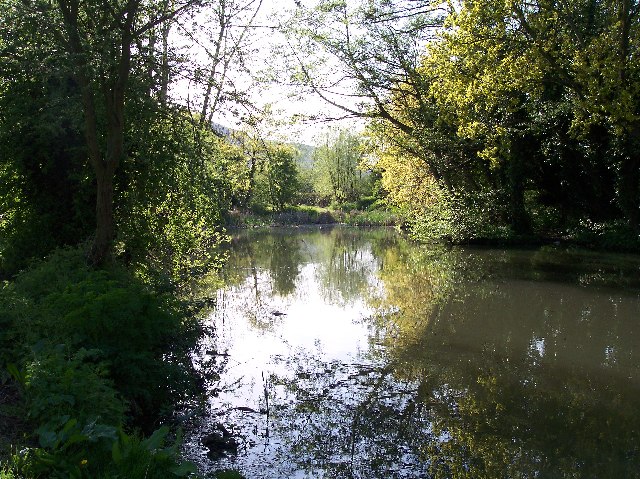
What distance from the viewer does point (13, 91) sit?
31.8 feet

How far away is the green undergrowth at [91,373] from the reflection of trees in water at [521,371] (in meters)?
2.64

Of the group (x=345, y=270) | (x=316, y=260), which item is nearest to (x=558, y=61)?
(x=345, y=270)

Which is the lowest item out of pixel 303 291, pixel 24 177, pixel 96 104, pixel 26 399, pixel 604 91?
pixel 303 291

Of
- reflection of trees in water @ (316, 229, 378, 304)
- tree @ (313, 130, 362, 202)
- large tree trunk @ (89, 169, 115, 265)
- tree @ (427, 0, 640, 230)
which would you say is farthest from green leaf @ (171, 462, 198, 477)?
tree @ (313, 130, 362, 202)

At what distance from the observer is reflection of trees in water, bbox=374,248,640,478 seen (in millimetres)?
5176

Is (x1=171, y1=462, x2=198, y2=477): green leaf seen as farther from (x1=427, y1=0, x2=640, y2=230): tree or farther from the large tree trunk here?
(x1=427, y1=0, x2=640, y2=230): tree

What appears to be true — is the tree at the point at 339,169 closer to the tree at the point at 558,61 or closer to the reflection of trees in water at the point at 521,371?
the tree at the point at 558,61

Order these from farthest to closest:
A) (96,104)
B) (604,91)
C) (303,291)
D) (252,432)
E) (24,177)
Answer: (303,291) → (604,91) → (24,177) → (96,104) → (252,432)

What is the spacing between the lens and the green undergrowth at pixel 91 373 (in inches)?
140

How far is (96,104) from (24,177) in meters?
2.46

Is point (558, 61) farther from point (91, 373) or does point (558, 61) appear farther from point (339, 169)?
point (339, 169)

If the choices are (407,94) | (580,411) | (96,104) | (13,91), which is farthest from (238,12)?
Answer: (407,94)

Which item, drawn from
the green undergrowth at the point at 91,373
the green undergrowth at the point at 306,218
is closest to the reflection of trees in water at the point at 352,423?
the green undergrowth at the point at 91,373

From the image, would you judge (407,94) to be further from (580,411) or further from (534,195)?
(580,411)
